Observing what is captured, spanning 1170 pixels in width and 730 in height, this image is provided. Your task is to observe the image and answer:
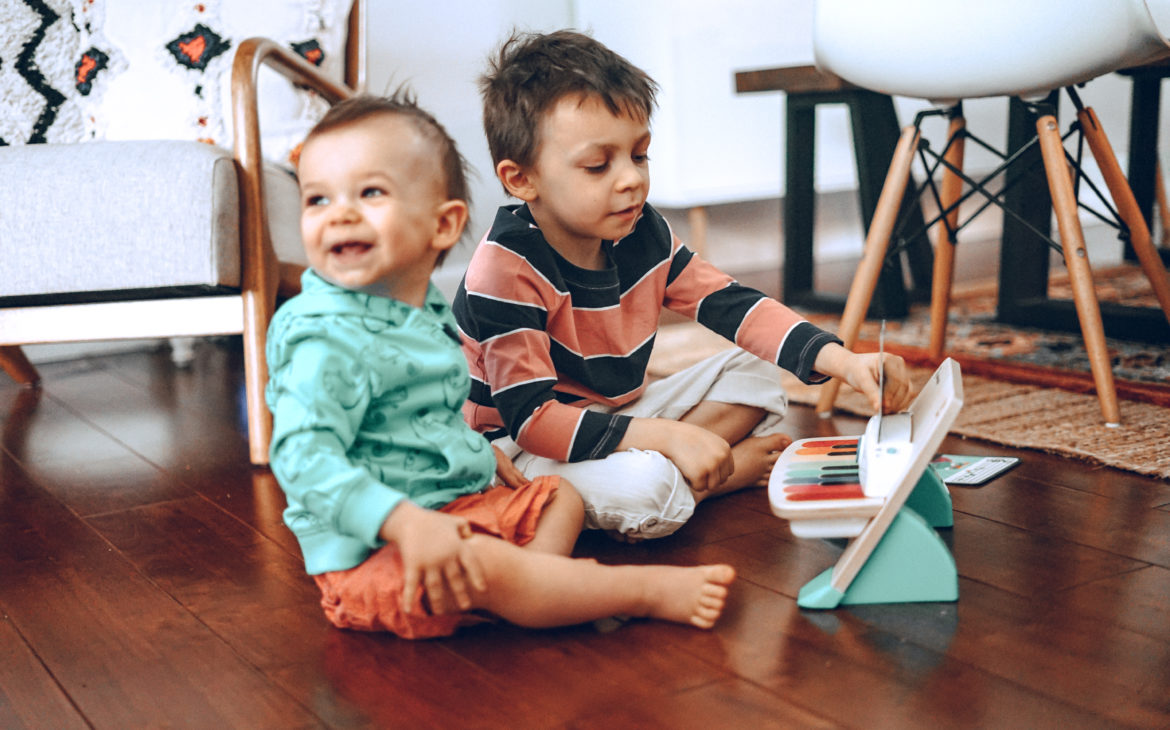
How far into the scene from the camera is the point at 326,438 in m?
0.77

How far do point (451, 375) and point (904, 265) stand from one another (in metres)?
2.02

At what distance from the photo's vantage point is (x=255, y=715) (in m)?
0.73

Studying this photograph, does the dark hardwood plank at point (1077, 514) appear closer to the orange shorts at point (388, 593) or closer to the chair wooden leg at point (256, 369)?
the orange shorts at point (388, 593)

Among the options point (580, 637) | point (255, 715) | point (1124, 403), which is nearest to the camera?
point (255, 715)

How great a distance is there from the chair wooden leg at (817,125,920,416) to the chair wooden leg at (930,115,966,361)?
14 cm

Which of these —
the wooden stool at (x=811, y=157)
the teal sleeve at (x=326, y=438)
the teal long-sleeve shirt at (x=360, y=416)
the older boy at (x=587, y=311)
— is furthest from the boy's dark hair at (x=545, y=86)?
the wooden stool at (x=811, y=157)

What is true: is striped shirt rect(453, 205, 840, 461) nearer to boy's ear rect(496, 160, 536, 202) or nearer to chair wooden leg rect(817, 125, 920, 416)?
boy's ear rect(496, 160, 536, 202)

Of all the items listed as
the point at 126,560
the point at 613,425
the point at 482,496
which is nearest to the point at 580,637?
the point at 482,496

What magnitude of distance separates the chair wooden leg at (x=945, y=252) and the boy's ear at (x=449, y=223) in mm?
909

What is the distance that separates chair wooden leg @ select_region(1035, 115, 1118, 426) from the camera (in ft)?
4.36

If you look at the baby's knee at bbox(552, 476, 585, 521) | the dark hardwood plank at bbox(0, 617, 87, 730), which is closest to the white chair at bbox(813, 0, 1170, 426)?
the baby's knee at bbox(552, 476, 585, 521)

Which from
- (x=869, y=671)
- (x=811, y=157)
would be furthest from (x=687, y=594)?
(x=811, y=157)

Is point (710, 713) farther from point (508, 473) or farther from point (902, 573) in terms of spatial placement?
point (508, 473)

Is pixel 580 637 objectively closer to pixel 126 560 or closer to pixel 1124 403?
pixel 126 560
